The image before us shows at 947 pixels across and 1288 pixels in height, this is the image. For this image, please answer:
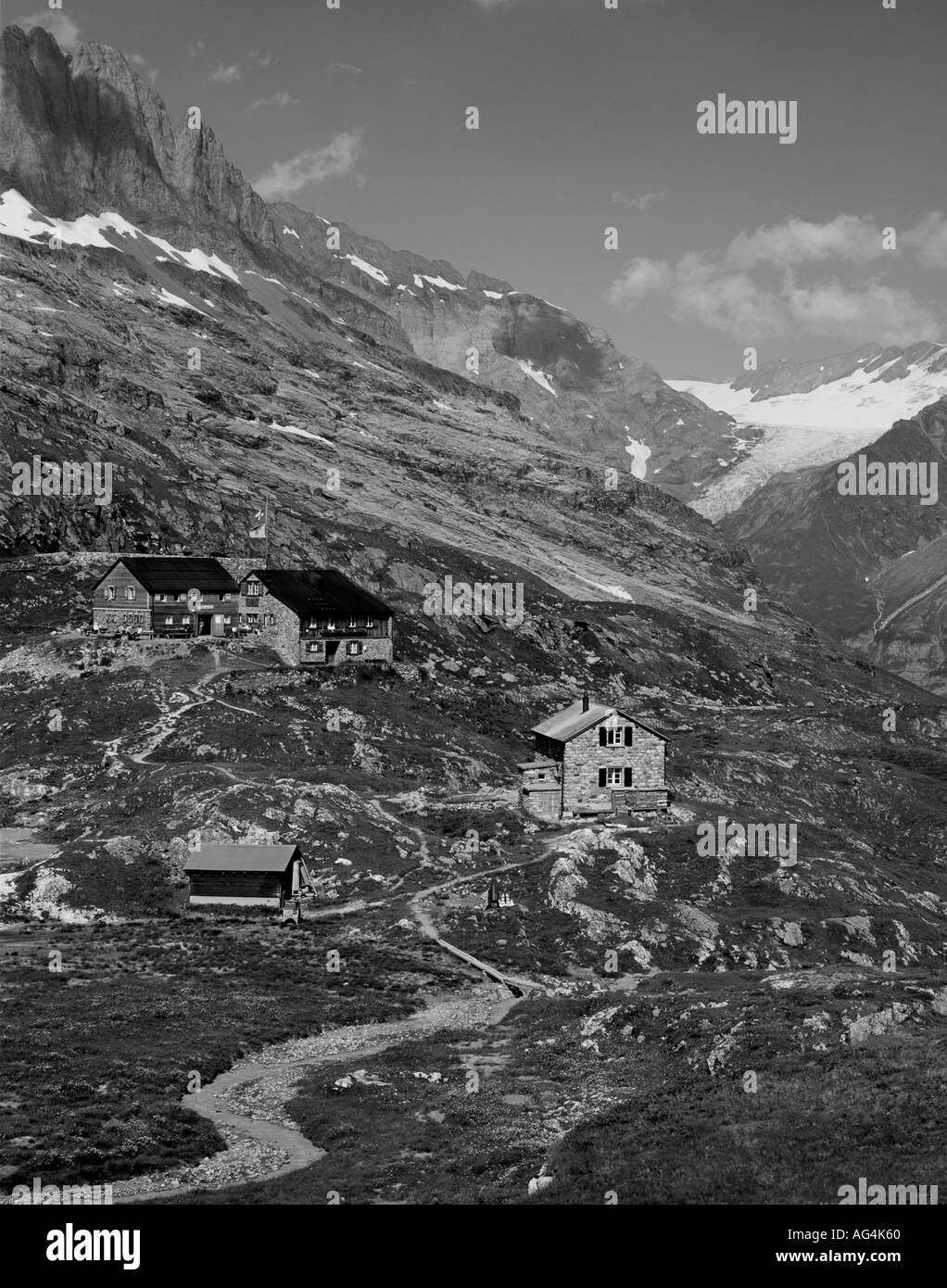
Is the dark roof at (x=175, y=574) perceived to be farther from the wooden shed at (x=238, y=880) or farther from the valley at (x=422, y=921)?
the wooden shed at (x=238, y=880)

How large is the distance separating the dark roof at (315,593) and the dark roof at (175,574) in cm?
319

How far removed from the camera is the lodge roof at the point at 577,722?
8181 cm

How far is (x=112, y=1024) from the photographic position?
44062mm

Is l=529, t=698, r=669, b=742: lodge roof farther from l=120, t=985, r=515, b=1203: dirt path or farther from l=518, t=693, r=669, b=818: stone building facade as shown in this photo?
l=120, t=985, r=515, b=1203: dirt path

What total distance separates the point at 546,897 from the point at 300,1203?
40.5 m

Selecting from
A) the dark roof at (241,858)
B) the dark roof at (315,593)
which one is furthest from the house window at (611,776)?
the dark roof at (315,593)

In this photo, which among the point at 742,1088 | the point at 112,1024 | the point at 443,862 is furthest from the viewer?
the point at 443,862

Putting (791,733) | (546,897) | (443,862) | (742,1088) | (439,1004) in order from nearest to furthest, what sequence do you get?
(742,1088) < (439,1004) < (546,897) < (443,862) < (791,733)

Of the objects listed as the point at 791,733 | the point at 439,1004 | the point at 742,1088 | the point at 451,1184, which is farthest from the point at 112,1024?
the point at 791,733

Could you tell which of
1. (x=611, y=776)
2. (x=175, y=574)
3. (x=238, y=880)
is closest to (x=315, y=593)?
(x=175, y=574)

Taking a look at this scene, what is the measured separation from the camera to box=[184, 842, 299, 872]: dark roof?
215 ft

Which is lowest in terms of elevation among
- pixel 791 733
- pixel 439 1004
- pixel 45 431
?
pixel 439 1004

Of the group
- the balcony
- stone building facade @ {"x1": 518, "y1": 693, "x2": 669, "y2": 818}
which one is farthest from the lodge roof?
the balcony
